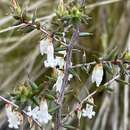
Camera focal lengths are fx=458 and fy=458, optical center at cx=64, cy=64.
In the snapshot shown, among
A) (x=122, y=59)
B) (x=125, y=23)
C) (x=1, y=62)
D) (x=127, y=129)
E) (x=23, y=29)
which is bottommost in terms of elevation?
(x=127, y=129)

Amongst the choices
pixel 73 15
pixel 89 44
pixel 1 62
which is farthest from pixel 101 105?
pixel 73 15

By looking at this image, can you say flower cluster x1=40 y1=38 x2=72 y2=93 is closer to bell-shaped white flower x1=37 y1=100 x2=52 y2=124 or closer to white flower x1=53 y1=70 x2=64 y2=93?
white flower x1=53 y1=70 x2=64 y2=93

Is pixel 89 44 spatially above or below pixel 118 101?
above

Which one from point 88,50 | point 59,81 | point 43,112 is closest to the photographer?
point 43,112

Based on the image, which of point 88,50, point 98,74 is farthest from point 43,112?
point 88,50

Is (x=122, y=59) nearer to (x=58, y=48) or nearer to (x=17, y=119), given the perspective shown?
(x=58, y=48)

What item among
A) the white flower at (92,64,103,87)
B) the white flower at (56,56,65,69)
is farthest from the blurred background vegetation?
the white flower at (92,64,103,87)

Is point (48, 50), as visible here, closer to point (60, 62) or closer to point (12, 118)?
point (60, 62)

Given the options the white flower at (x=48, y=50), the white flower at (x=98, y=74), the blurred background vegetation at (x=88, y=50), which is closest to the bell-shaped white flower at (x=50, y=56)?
the white flower at (x=48, y=50)
